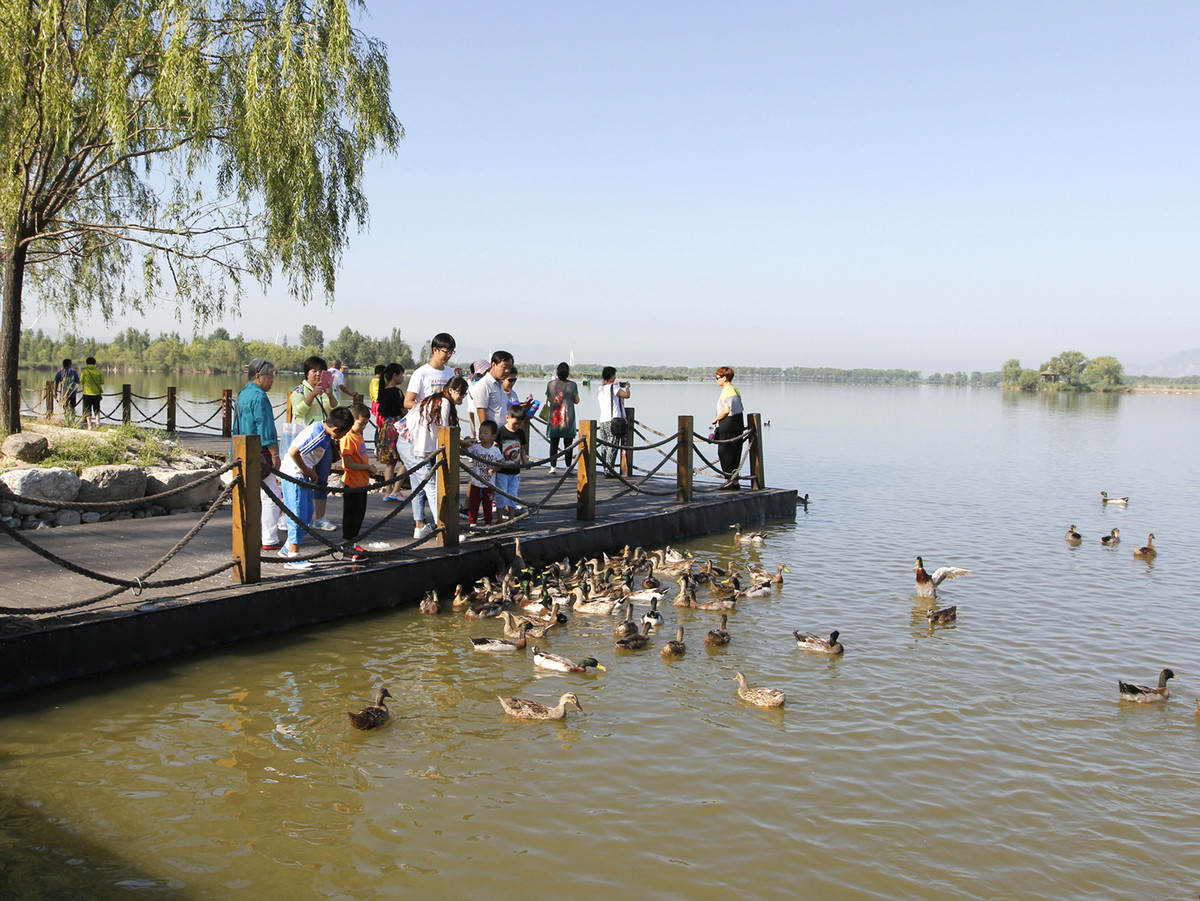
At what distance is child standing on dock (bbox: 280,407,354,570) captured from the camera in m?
9.15

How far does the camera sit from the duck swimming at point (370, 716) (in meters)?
6.61

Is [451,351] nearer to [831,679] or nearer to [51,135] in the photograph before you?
[831,679]

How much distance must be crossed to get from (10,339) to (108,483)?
497 centimetres

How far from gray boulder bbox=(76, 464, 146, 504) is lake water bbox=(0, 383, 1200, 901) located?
5.12 metres

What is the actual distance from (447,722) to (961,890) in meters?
3.85

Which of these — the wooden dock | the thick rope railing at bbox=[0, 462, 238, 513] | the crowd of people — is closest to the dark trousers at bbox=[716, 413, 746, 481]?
the crowd of people

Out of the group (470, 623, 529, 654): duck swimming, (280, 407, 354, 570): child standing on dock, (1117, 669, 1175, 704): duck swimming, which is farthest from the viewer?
(280, 407, 354, 570): child standing on dock

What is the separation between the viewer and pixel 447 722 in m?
6.93

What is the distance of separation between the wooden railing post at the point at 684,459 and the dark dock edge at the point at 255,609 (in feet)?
7.78

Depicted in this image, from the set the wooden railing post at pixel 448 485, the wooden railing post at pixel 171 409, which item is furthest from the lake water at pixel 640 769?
the wooden railing post at pixel 171 409

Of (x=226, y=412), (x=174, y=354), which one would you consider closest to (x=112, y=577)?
(x=226, y=412)

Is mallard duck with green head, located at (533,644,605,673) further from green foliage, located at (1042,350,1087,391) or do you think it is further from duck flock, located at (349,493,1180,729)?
green foliage, located at (1042,350,1087,391)

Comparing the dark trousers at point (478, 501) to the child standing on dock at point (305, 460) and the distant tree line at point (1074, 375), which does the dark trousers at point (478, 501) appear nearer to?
the child standing on dock at point (305, 460)

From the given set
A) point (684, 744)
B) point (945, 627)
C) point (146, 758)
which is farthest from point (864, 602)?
point (146, 758)
